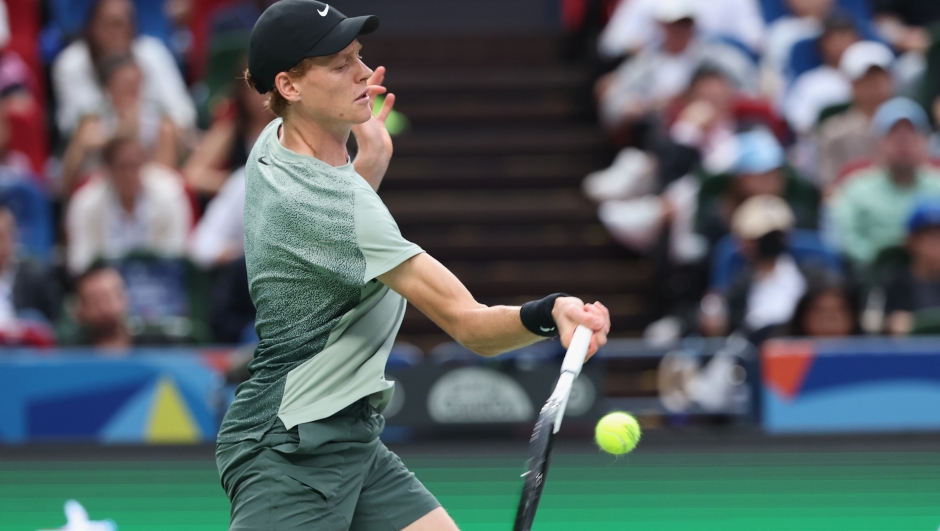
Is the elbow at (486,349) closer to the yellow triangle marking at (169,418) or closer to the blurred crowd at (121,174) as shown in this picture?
the yellow triangle marking at (169,418)

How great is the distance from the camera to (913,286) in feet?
27.7

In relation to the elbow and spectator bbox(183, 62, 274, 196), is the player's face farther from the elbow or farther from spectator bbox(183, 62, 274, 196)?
spectator bbox(183, 62, 274, 196)

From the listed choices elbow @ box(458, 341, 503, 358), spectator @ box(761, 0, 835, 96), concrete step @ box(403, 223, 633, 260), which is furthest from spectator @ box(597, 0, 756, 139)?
elbow @ box(458, 341, 503, 358)

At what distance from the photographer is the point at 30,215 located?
9.44 m

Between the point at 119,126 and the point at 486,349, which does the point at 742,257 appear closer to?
the point at 119,126

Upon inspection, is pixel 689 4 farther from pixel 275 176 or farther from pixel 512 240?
pixel 275 176

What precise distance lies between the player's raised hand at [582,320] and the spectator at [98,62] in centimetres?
763

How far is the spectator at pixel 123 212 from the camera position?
911 centimetres

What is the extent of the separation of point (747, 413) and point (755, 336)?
1.67 ft

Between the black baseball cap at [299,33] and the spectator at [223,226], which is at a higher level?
the black baseball cap at [299,33]

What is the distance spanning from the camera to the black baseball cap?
339cm

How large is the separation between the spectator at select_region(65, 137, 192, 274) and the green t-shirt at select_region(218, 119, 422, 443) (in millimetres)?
5730

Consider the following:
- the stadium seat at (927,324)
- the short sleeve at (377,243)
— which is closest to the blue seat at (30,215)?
the stadium seat at (927,324)

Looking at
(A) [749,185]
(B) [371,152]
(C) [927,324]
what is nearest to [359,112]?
(B) [371,152]
